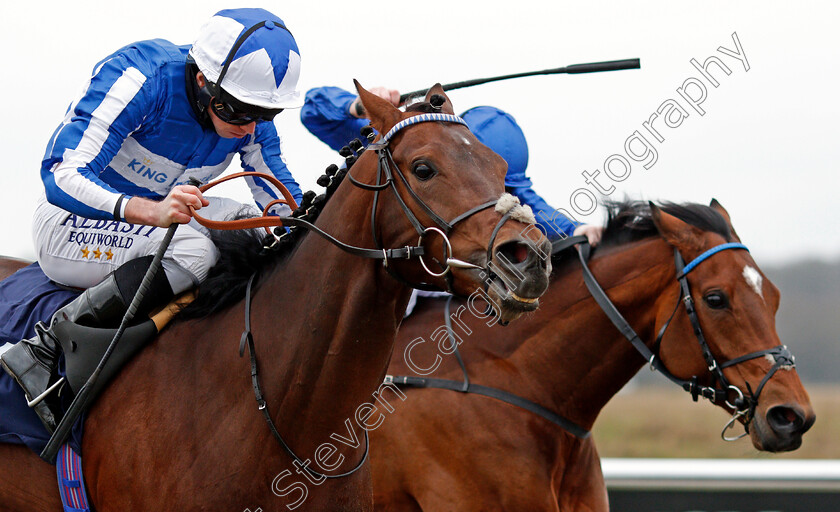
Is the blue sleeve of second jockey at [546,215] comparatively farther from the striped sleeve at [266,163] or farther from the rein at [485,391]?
the striped sleeve at [266,163]

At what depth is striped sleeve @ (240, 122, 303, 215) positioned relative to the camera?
12.5 feet

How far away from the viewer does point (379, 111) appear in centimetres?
271

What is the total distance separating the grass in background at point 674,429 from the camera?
11078 mm

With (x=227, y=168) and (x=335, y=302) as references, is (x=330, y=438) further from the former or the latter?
(x=227, y=168)

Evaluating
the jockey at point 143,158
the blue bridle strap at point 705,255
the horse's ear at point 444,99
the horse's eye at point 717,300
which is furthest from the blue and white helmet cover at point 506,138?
the horse's ear at point 444,99

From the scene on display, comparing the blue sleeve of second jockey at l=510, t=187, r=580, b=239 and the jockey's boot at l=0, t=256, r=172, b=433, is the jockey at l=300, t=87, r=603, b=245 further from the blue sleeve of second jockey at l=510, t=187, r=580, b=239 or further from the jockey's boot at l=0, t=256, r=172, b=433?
the jockey's boot at l=0, t=256, r=172, b=433

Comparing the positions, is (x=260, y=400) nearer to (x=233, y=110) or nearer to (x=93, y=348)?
(x=93, y=348)

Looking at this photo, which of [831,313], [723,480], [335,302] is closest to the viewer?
[335,302]

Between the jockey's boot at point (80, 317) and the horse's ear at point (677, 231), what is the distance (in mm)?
2207

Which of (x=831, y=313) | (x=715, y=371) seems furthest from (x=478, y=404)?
(x=831, y=313)

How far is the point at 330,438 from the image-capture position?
2746 mm

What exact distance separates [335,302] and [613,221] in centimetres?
198

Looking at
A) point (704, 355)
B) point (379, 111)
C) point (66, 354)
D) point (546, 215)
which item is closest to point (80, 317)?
point (66, 354)

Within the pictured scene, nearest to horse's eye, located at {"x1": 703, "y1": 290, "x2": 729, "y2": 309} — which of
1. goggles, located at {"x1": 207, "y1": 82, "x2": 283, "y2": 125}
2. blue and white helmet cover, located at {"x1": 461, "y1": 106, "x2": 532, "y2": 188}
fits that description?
blue and white helmet cover, located at {"x1": 461, "y1": 106, "x2": 532, "y2": 188}
